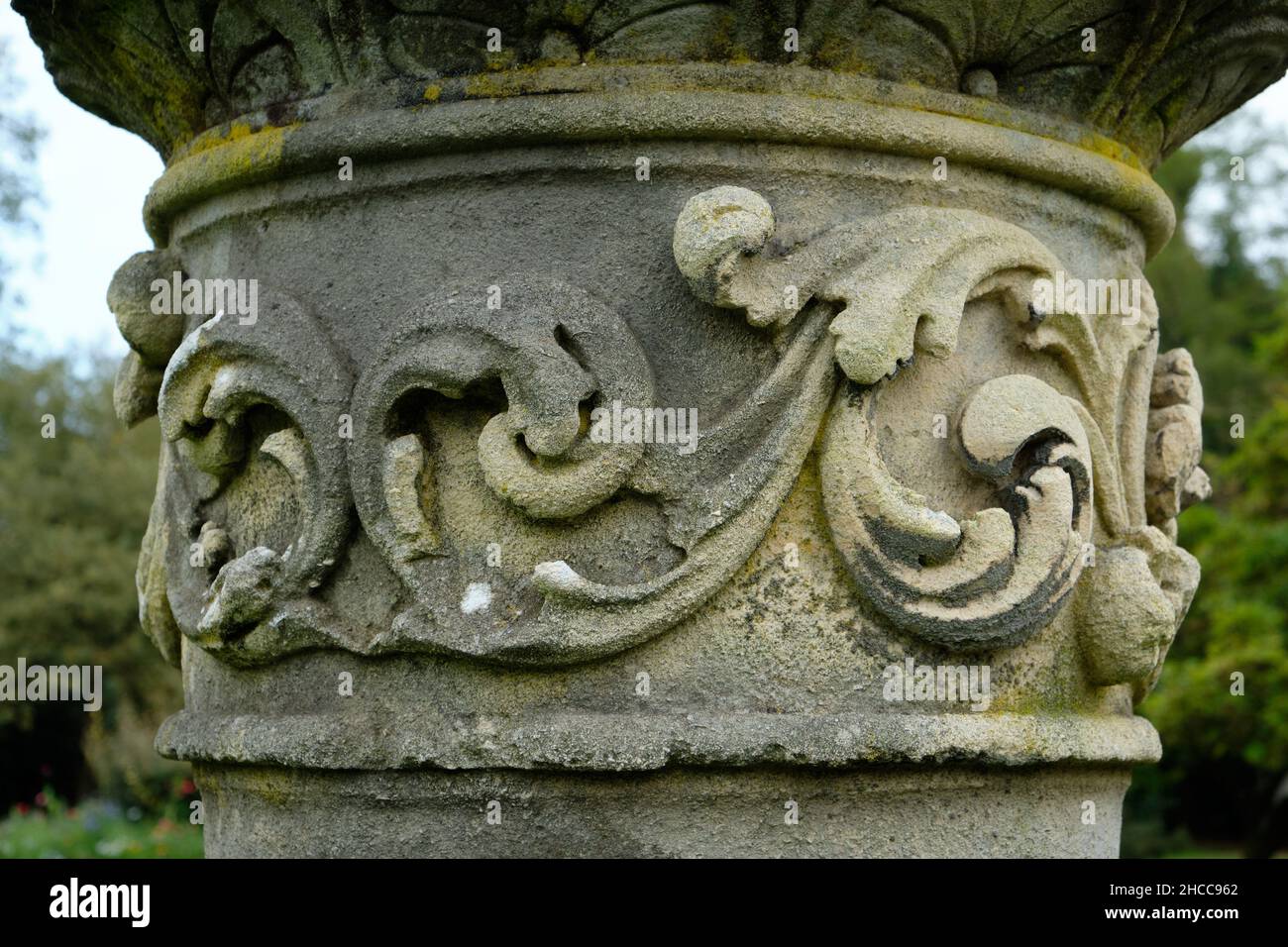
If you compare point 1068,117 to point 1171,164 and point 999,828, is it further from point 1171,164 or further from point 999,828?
point 1171,164

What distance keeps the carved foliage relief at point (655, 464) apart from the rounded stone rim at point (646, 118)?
0.50ft

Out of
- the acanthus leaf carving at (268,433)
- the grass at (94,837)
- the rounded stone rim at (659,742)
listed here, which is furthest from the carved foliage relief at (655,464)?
the grass at (94,837)

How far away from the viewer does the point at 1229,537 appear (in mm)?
11297

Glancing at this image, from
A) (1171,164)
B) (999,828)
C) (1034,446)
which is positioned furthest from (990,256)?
(1171,164)

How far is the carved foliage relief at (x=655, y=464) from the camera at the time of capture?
244 centimetres

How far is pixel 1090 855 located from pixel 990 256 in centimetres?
122

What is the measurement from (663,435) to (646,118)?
0.58 metres

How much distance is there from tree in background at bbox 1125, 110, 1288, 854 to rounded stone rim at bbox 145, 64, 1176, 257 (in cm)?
103

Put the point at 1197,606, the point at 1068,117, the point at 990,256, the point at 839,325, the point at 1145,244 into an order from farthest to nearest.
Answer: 1. the point at 1197,606
2. the point at 1145,244
3. the point at 1068,117
4. the point at 990,256
5. the point at 839,325

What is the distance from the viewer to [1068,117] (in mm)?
2885

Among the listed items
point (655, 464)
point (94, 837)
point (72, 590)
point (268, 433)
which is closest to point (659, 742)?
point (655, 464)

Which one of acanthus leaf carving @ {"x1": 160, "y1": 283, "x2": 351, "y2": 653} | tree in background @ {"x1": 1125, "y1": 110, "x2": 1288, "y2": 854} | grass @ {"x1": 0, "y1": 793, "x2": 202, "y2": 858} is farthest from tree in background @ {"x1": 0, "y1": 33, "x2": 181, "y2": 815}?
acanthus leaf carving @ {"x1": 160, "y1": 283, "x2": 351, "y2": 653}

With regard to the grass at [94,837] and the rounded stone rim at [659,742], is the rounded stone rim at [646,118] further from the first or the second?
the grass at [94,837]

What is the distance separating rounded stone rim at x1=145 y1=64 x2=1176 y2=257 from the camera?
8.30 feet
